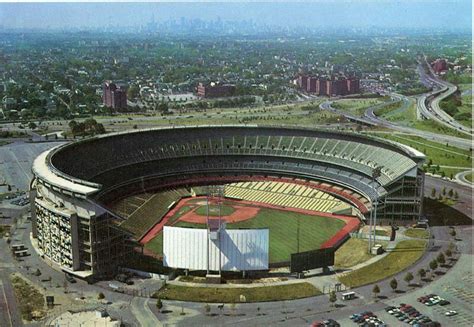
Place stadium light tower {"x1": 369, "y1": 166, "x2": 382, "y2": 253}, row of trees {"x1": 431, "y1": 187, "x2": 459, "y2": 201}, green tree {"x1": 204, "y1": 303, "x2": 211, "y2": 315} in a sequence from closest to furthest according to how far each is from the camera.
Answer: green tree {"x1": 204, "y1": 303, "x2": 211, "y2": 315}
stadium light tower {"x1": 369, "y1": 166, "x2": 382, "y2": 253}
row of trees {"x1": 431, "y1": 187, "x2": 459, "y2": 201}

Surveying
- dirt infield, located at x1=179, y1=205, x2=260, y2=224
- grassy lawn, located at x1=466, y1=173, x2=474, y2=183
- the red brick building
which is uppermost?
the red brick building

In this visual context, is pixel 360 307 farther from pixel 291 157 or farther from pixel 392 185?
pixel 291 157

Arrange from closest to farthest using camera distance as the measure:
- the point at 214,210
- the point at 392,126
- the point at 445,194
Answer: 1. the point at 214,210
2. the point at 445,194
3. the point at 392,126

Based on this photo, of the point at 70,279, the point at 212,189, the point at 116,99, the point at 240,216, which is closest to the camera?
the point at 70,279

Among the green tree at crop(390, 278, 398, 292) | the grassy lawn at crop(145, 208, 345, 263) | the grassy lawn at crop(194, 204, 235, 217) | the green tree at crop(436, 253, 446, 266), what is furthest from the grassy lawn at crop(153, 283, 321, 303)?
the grassy lawn at crop(194, 204, 235, 217)

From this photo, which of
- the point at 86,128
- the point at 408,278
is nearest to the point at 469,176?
the point at 408,278

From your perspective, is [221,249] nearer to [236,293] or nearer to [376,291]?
[236,293]

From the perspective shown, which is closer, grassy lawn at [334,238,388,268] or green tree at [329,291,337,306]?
green tree at [329,291,337,306]

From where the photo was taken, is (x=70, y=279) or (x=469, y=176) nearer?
(x=70, y=279)

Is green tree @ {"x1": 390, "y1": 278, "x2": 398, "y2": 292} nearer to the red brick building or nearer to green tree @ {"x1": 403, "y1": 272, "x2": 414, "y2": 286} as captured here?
green tree @ {"x1": 403, "y1": 272, "x2": 414, "y2": 286}
